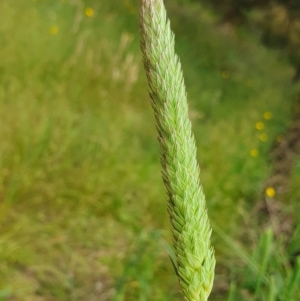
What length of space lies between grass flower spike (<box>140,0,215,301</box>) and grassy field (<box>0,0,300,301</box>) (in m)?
0.67

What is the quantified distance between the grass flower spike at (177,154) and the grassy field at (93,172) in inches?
26.3

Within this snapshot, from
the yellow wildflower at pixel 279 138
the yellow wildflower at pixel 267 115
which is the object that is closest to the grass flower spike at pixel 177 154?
the yellow wildflower at pixel 279 138

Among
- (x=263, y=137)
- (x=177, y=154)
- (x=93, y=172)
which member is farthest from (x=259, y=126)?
(x=177, y=154)

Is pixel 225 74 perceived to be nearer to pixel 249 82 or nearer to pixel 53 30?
pixel 249 82

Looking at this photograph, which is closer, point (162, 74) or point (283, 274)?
point (162, 74)

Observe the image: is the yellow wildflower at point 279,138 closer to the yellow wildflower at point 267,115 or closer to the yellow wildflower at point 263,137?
the yellow wildflower at point 267,115

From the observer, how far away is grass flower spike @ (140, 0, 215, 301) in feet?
1.50

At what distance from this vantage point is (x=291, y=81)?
7.42 m

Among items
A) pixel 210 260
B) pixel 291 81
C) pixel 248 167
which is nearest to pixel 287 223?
pixel 248 167

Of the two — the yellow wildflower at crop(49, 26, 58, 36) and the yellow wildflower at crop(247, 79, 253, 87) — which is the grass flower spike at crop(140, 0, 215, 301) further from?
the yellow wildflower at crop(247, 79, 253, 87)

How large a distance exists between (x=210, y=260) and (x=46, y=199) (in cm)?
192

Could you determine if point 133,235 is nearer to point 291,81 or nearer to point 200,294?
point 200,294

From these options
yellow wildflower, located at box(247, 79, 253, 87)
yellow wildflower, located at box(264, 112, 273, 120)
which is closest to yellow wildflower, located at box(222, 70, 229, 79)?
yellow wildflower, located at box(247, 79, 253, 87)

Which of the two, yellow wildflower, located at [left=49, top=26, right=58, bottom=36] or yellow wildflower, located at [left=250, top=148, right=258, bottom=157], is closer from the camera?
yellow wildflower, located at [left=49, top=26, right=58, bottom=36]
